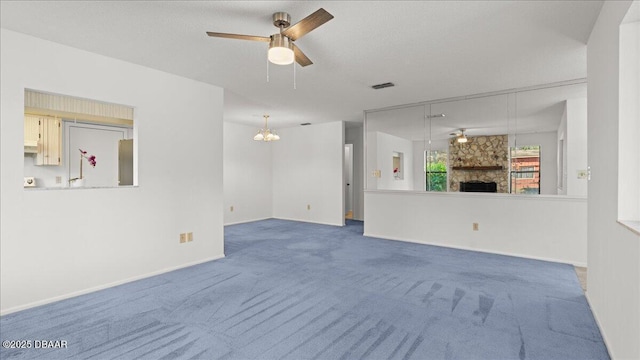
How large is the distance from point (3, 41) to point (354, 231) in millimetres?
5891

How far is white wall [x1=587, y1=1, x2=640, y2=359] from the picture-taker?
1.67 metres

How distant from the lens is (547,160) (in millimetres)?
4438

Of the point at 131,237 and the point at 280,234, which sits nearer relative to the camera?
the point at 131,237

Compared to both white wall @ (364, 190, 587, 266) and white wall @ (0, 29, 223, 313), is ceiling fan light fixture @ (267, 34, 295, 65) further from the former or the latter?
white wall @ (364, 190, 587, 266)

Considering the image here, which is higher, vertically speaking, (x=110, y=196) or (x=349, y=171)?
(x=349, y=171)

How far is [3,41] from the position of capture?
270cm

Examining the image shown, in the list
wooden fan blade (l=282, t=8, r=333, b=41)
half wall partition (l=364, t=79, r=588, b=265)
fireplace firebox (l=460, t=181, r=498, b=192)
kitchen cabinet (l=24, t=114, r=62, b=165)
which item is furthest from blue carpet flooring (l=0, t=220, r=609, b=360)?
kitchen cabinet (l=24, t=114, r=62, b=165)

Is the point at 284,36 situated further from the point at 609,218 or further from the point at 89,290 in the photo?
the point at 89,290

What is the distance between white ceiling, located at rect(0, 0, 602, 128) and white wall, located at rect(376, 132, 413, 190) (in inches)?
55.9

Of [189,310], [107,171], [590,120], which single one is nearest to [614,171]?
[590,120]

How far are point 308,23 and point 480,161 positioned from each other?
13.1 feet

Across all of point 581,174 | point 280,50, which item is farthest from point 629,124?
point 581,174

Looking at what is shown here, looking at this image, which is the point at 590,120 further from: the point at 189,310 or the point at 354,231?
the point at 354,231

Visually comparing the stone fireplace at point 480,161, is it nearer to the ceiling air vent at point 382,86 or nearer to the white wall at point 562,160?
the white wall at point 562,160
